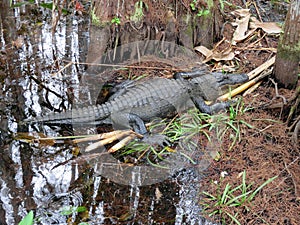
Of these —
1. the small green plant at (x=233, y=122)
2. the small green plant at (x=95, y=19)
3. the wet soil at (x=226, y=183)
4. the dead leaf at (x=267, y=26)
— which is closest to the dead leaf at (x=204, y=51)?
the dead leaf at (x=267, y=26)

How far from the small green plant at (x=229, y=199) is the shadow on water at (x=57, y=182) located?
0.10 metres

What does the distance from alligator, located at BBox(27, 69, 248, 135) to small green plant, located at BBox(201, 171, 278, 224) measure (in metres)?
0.97

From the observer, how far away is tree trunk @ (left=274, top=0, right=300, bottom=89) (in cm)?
388

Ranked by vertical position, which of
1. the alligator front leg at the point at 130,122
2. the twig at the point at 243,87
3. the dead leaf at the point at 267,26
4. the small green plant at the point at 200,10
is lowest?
the alligator front leg at the point at 130,122

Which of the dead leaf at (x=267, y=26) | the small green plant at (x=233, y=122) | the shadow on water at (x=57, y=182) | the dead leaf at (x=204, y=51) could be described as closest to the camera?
the shadow on water at (x=57, y=182)

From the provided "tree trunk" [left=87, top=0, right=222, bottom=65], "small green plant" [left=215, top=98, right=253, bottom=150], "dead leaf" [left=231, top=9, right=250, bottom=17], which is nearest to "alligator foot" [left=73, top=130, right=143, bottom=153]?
"small green plant" [left=215, top=98, right=253, bottom=150]

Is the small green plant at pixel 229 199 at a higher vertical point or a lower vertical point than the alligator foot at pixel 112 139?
lower

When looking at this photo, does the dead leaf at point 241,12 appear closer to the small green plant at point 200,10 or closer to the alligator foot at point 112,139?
the small green plant at point 200,10

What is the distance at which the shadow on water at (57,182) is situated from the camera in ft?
10.8

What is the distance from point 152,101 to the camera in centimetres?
429

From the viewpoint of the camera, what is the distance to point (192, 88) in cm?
448

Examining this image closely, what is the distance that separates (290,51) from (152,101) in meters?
1.38

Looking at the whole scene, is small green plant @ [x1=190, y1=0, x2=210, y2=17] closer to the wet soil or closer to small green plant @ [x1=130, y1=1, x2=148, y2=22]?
small green plant @ [x1=130, y1=1, x2=148, y2=22]

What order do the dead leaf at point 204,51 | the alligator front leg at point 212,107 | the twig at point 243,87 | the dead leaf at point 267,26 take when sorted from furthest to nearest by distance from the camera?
the dead leaf at point 267,26
the dead leaf at point 204,51
the twig at point 243,87
the alligator front leg at point 212,107
